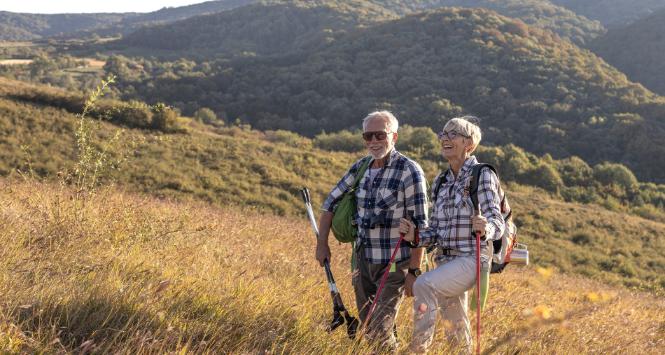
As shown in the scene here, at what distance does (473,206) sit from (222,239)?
3.71 metres

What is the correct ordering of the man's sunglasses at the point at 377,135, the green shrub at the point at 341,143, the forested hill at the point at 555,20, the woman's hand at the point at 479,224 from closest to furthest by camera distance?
the woman's hand at the point at 479,224, the man's sunglasses at the point at 377,135, the green shrub at the point at 341,143, the forested hill at the point at 555,20

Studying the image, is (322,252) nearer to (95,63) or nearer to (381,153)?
(381,153)

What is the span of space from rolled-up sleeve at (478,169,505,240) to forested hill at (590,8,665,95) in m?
96.3

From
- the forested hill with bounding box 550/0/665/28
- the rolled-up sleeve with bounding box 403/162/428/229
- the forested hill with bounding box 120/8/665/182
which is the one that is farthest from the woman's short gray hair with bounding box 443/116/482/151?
the forested hill with bounding box 550/0/665/28

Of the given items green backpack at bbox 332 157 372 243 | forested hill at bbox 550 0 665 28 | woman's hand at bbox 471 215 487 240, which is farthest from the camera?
forested hill at bbox 550 0 665 28

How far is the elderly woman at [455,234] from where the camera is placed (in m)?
3.13

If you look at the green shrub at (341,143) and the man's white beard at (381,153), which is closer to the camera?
the man's white beard at (381,153)

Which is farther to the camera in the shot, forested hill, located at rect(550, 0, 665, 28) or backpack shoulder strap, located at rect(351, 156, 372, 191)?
forested hill, located at rect(550, 0, 665, 28)

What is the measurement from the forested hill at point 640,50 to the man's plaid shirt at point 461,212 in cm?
9620

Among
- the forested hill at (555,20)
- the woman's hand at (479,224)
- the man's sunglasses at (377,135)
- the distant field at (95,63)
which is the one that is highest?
the forested hill at (555,20)

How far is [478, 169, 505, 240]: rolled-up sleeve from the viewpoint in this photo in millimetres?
3086

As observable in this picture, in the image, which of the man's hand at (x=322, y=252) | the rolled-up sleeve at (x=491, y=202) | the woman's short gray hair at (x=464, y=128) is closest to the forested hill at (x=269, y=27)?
the man's hand at (x=322, y=252)

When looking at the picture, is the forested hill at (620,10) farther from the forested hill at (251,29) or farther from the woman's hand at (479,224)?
the woman's hand at (479,224)

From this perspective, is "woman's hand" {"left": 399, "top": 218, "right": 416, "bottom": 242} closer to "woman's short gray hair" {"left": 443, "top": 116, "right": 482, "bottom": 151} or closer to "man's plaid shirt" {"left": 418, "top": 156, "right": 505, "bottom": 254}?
"man's plaid shirt" {"left": 418, "top": 156, "right": 505, "bottom": 254}
